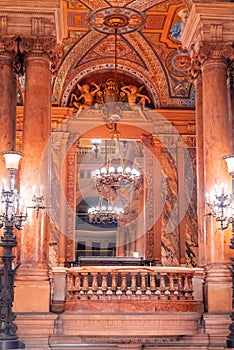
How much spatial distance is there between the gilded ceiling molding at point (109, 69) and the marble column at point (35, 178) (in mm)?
6570

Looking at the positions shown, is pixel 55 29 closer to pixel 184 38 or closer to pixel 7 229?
pixel 184 38

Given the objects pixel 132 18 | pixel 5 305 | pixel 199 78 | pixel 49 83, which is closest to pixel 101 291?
pixel 5 305

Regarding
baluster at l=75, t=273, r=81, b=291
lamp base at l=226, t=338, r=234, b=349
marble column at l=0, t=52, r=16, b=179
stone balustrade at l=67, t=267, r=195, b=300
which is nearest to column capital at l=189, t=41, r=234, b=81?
marble column at l=0, t=52, r=16, b=179

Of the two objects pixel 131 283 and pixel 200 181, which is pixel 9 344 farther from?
pixel 200 181

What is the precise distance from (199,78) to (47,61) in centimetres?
307

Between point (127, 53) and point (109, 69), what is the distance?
837 millimetres

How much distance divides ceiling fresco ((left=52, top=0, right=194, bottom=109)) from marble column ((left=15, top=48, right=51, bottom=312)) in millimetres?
4458

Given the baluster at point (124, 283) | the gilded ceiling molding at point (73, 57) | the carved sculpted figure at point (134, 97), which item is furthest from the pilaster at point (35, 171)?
the carved sculpted figure at point (134, 97)

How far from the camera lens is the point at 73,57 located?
1705 cm

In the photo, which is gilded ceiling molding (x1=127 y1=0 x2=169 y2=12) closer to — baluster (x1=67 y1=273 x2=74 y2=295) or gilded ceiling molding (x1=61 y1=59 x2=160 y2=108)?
gilded ceiling molding (x1=61 y1=59 x2=160 y2=108)

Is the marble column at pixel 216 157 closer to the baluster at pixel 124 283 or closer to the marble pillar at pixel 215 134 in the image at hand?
the marble pillar at pixel 215 134

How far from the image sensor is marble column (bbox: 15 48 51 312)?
9.94 meters

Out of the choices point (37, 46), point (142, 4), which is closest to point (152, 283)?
point (37, 46)

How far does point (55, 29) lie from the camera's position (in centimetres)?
1108
